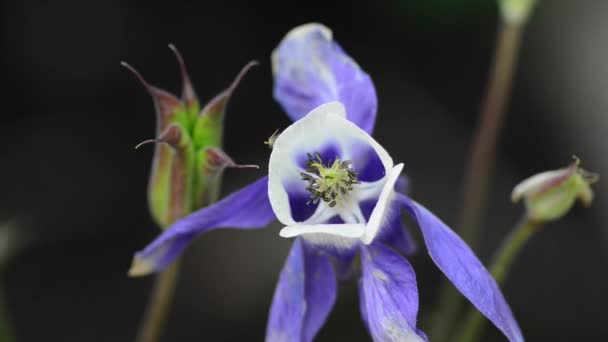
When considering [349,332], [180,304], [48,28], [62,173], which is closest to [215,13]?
[48,28]

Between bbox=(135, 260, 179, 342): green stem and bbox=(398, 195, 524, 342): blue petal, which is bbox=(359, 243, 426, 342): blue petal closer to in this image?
bbox=(398, 195, 524, 342): blue petal

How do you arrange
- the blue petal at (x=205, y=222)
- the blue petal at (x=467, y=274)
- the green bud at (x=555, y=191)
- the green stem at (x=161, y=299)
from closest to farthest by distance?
the blue petal at (x=467, y=274)
the blue petal at (x=205, y=222)
the green bud at (x=555, y=191)
the green stem at (x=161, y=299)

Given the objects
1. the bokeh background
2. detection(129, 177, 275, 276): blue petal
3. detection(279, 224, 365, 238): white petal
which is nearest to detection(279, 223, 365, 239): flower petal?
detection(279, 224, 365, 238): white petal

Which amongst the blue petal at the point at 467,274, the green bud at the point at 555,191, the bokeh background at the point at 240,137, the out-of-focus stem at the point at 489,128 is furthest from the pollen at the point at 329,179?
the bokeh background at the point at 240,137

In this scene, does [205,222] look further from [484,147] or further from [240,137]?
[240,137]

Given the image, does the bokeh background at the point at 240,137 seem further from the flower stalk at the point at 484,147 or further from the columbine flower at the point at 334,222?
the columbine flower at the point at 334,222
